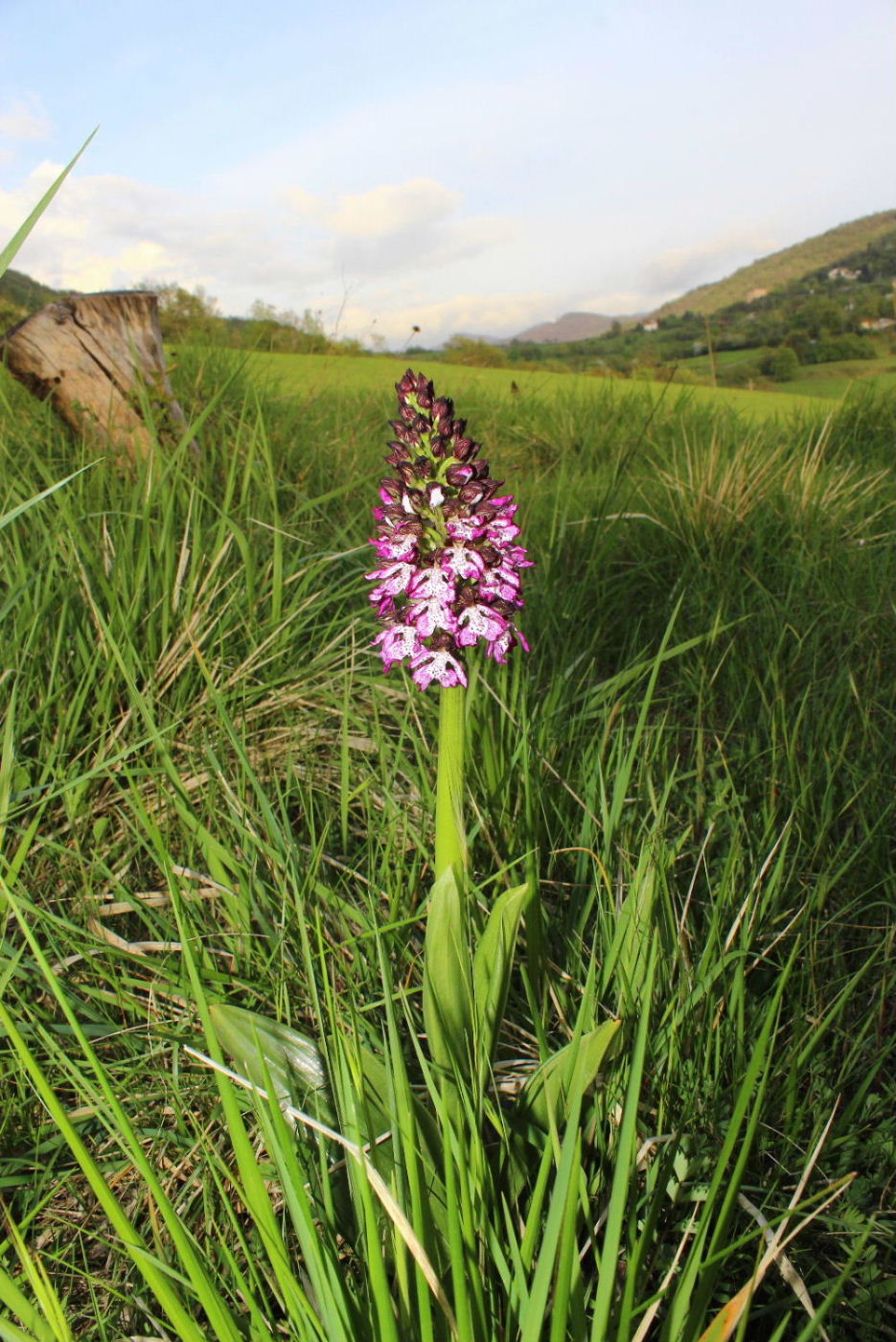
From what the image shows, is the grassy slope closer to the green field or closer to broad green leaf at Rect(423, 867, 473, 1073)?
the green field

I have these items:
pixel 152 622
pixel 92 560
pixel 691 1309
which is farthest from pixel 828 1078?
pixel 92 560

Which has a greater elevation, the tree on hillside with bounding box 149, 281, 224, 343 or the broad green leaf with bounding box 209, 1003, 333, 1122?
the tree on hillside with bounding box 149, 281, 224, 343

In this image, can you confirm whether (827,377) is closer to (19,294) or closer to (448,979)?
(19,294)

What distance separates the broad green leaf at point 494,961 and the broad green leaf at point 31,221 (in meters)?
1.09

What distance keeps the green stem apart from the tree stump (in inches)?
121

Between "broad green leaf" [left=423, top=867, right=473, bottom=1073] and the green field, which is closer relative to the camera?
"broad green leaf" [left=423, top=867, right=473, bottom=1073]

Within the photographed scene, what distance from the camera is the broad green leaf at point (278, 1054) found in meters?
1.28

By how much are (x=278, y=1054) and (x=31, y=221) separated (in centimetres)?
125

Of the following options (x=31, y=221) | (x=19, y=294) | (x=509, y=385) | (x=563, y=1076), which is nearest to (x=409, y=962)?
(x=563, y=1076)

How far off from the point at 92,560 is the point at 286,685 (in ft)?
2.18

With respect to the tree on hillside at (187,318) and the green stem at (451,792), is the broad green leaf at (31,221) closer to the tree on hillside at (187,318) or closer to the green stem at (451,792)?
the green stem at (451,792)

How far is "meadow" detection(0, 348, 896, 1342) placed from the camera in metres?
0.98

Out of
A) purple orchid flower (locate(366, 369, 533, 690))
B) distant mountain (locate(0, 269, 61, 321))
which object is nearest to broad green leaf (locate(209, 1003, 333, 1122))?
purple orchid flower (locate(366, 369, 533, 690))

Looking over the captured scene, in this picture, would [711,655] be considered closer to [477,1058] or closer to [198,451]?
[477,1058]
